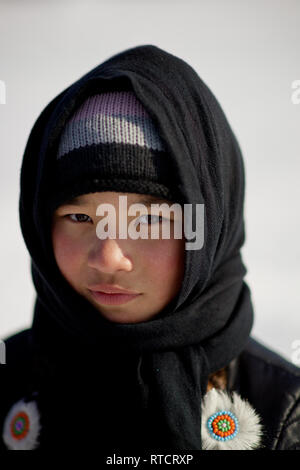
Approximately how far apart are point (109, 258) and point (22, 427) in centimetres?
54

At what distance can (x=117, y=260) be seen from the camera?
0.88 meters

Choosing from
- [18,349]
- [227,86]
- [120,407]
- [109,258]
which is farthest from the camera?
[227,86]

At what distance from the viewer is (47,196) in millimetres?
974

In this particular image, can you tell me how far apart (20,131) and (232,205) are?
165cm

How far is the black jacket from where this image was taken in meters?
Result: 0.98

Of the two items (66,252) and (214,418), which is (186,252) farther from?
(214,418)

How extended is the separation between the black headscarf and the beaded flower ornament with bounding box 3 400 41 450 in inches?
6.5

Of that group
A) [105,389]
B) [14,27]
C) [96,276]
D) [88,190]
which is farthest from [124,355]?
[14,27]

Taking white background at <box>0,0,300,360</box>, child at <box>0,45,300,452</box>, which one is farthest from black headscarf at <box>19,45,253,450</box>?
white background at <box>0,0,300,360</box>

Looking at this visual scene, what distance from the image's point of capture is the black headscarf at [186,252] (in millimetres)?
925

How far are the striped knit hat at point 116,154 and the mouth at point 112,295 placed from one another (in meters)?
0.21

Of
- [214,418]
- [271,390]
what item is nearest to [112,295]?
[214,418]

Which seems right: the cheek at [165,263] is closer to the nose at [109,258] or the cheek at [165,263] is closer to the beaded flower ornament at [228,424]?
the nose at [109,258]

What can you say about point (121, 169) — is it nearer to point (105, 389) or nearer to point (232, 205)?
point (232, 205)
